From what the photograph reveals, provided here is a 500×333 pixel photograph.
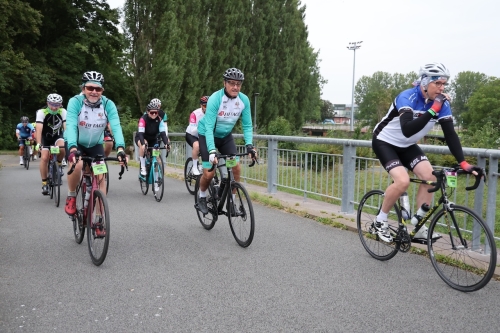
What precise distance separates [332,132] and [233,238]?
50.3ft

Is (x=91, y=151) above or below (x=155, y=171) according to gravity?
above

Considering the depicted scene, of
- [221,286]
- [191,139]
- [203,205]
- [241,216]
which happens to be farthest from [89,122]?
[191,139]

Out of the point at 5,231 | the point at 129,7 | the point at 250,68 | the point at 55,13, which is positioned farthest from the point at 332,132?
the point at 250,68

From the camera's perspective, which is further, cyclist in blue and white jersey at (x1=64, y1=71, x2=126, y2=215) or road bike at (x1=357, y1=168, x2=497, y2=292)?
cyclist in blue and white jersey at (x1=64, y1=71, x2=126, y2=215)

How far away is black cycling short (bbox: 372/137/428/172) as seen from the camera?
5.20m

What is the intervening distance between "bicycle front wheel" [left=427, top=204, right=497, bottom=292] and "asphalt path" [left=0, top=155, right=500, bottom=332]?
13 centimetres

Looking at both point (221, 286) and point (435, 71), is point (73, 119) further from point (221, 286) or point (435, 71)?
point (435, 71)

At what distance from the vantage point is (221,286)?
4582mm

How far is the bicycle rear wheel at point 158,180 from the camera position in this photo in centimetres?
992

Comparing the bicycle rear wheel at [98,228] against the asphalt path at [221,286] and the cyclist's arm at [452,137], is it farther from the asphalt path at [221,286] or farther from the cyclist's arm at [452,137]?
the cyclist's arm at [452,137]

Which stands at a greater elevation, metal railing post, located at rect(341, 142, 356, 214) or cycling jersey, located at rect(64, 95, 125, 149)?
cycling jersey, located at rect(64, 95, 125, 149)

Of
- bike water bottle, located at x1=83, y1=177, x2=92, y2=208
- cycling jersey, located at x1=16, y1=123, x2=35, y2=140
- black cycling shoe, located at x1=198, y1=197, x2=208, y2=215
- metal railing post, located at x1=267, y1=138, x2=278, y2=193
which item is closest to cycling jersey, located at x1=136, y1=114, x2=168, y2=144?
metal railing post, located at x1=267, y1=138, x2=278, y2=193

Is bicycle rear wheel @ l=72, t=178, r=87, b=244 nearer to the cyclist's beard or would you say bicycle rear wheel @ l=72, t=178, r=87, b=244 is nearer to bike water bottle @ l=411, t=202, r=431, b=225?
the cyclist's beard

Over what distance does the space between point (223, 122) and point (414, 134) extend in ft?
8.90
